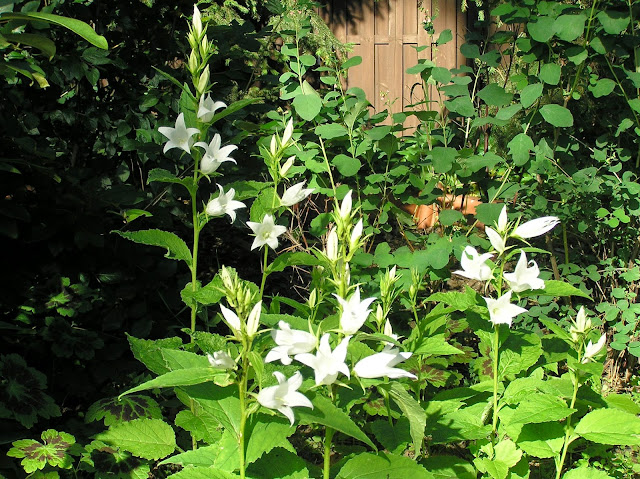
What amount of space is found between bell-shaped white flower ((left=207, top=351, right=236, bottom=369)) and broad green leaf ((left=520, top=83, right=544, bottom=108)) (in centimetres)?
195

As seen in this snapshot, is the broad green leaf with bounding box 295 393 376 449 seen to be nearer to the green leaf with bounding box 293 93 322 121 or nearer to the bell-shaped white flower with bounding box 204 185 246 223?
the bell-shaped white flower with bounding box 204 185 246 223

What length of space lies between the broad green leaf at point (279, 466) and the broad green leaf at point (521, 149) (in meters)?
1.72

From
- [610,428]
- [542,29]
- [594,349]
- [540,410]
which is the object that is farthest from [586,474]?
[542,29]

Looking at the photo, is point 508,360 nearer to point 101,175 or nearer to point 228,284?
point 228,284

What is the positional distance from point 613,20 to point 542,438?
5.83 feet

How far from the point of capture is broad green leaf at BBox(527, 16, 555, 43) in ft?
8.40

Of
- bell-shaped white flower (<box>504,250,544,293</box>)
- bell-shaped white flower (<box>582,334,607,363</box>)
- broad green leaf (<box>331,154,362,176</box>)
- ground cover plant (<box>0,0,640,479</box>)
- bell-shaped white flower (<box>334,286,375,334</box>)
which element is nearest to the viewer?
bell-shaped white flower (<box>334,286,375,334</box>)

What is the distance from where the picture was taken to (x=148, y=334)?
2.41m

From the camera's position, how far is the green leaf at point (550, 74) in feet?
8.54

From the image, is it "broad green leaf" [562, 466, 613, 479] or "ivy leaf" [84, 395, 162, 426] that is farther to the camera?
"ivy leaf" [84, 395, 162, 426]

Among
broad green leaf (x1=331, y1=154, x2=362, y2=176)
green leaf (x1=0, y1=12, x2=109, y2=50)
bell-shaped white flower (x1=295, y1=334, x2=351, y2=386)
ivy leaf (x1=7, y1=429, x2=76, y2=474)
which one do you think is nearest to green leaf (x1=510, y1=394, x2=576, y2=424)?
bell-shaped white flower (x1=295, y1=334, x2=351, y2=386)

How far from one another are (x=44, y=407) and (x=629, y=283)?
272cm

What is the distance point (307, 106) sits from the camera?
8.89ft

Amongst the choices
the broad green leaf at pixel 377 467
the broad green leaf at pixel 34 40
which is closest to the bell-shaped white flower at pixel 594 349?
the broad green leaf at pixel 377 467
